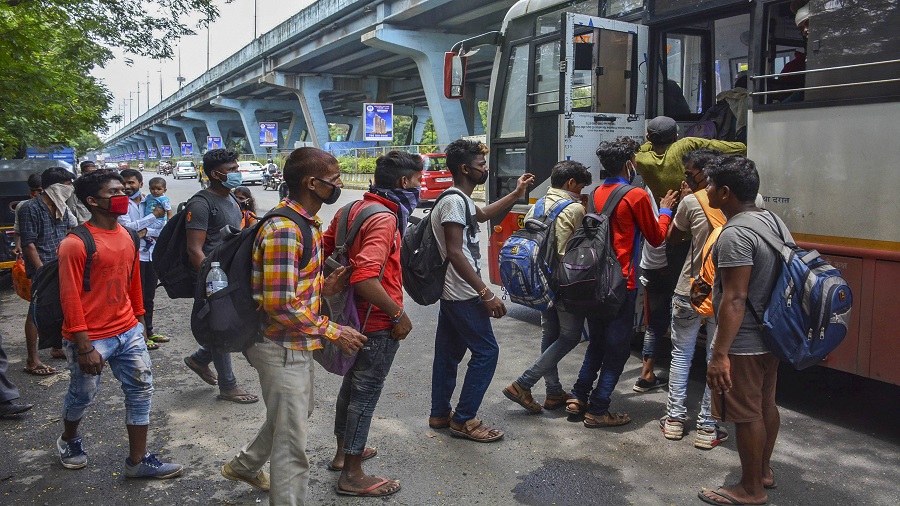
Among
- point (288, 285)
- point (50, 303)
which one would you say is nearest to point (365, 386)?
point (288, 285)

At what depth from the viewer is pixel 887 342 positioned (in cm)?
398

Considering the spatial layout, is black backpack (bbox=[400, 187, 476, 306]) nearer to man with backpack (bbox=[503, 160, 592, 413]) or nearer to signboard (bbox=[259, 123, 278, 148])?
man with backpack (bbox=[503, 160, 592, 413])

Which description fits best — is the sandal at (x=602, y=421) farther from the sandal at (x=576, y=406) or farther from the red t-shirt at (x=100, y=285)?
the red t-shirt at (x=100, y=285)

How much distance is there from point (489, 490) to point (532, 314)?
425cm

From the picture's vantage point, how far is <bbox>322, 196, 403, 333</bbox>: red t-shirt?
3260mm

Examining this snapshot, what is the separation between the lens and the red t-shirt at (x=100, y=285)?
3.51 metres

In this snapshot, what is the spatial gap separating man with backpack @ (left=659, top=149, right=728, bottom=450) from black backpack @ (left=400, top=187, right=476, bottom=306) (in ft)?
4.39

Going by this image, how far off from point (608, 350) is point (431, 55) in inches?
1001

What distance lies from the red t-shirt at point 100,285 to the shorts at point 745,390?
2.97 metres

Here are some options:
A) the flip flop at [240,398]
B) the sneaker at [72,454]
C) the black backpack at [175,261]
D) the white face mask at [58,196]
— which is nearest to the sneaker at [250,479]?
the sneaker at [72,454]

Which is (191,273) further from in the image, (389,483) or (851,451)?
(851,451)

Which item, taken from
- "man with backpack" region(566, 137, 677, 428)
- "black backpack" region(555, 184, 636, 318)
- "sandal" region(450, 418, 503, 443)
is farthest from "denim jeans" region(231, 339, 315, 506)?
"man with backpack" region(566, 137, 677, 428)

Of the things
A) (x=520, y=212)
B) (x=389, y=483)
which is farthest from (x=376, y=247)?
(x=520, y=212)

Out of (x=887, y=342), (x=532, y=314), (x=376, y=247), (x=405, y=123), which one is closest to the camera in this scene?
(x=376, y=247)
